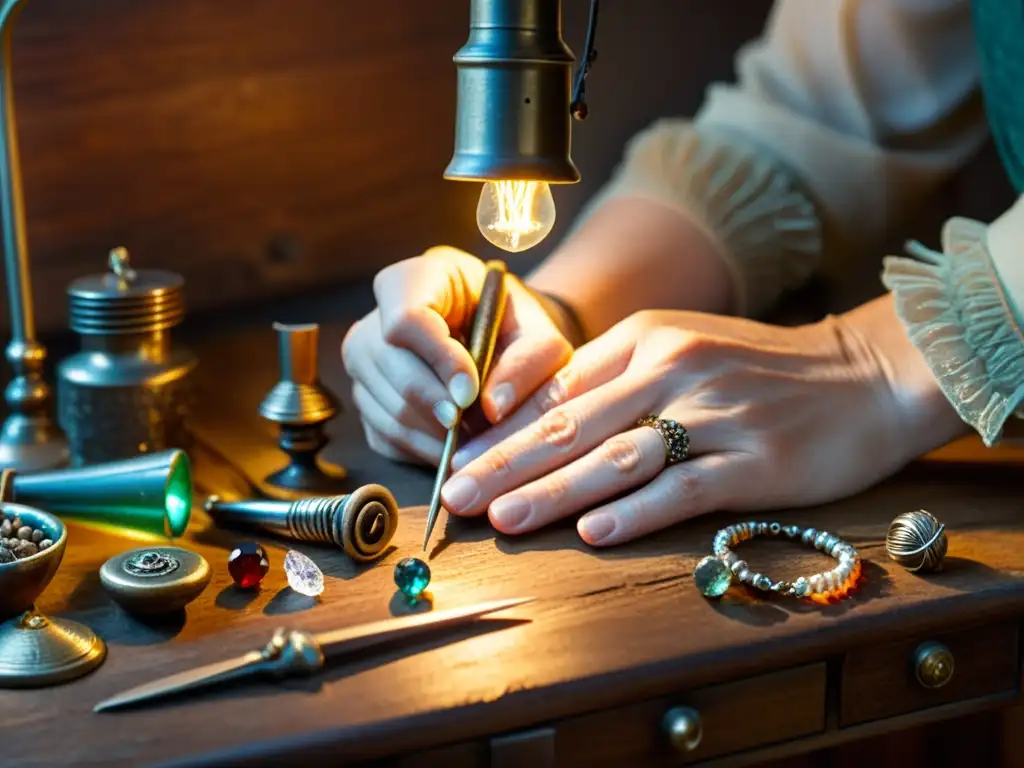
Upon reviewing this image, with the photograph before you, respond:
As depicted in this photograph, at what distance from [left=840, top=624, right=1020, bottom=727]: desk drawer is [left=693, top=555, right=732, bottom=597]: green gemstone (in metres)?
0.09

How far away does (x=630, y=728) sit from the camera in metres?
0.70

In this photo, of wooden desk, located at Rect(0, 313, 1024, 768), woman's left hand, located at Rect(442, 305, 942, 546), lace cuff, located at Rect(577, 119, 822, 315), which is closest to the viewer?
wooden desk, located at Rect(0, 313, 1024, 768)

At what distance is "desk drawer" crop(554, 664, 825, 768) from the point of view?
0.69 metres

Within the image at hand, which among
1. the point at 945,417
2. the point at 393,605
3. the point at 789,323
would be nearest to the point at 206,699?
the point at 393,605

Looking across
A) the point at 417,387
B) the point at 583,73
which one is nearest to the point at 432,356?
the point at 417,387

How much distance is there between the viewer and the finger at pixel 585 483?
83 centimetres

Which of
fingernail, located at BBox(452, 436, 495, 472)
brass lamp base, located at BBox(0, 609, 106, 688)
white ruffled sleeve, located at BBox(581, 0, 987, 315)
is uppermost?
white ruffled sleeve, located at BBox(581, 0, 987, 315)

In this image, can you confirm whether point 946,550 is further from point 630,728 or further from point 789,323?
point 789,323

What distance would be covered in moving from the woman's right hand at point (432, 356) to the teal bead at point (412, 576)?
6.3 inches

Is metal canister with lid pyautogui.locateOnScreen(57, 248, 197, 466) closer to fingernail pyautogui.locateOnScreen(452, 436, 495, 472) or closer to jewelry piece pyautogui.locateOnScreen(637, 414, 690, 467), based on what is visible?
fingernail pyautogui.locateOnScreen(452, 436, 495, 472)

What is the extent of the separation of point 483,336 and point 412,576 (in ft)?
0.77

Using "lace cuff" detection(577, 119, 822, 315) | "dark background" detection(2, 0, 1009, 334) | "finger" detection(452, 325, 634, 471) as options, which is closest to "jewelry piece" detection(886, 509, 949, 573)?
"finger" detection(452, 325, 634, 471)

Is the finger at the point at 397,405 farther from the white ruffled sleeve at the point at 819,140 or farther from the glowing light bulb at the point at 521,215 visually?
the white ruffled sleeve at the point at 819,140

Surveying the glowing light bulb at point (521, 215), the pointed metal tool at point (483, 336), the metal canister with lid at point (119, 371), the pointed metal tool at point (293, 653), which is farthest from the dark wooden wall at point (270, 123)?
the pointed metal tool at point (293, 653)
